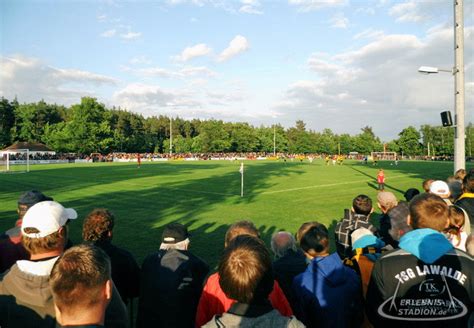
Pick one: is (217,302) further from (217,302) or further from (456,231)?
(456,231)

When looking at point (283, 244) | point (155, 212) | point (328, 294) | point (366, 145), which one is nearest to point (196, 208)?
point (155, 212)

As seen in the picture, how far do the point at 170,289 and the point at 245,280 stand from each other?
158 centimetres

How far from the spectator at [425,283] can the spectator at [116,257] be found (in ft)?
8.31

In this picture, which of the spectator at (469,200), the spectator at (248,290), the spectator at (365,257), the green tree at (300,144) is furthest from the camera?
the green tree at (300,144)

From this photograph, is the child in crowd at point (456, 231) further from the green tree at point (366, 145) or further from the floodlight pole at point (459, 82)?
the green tree at point (366, 145)

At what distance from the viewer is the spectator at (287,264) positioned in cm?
336

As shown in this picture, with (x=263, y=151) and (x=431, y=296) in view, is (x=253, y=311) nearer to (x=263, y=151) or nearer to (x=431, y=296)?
(x=431, y=296)

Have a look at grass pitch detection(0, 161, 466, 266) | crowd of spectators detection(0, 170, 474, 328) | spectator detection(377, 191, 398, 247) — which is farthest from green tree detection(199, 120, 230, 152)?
crowd of spectators detection(0, 170, 474, 328)

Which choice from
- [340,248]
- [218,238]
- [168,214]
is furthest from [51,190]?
[340,248]

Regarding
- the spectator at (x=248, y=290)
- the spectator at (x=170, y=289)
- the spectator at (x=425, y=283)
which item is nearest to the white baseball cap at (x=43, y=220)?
the spectator at (x=170, y=289)

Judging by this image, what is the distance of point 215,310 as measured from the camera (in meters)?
2.75

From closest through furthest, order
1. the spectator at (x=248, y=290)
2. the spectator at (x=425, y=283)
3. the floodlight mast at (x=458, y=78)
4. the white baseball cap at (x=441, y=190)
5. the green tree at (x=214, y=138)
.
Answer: the spectator at (x=248, y=290)
the spectator at (x=425, y=283)
the white baseball cap at (x=441, y=190)
the floodlight mast at (x=458, y=78)
the green tree at (x=214, y=138)

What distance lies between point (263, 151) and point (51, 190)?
4383 inches

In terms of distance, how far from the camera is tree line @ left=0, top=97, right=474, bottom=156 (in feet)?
276
